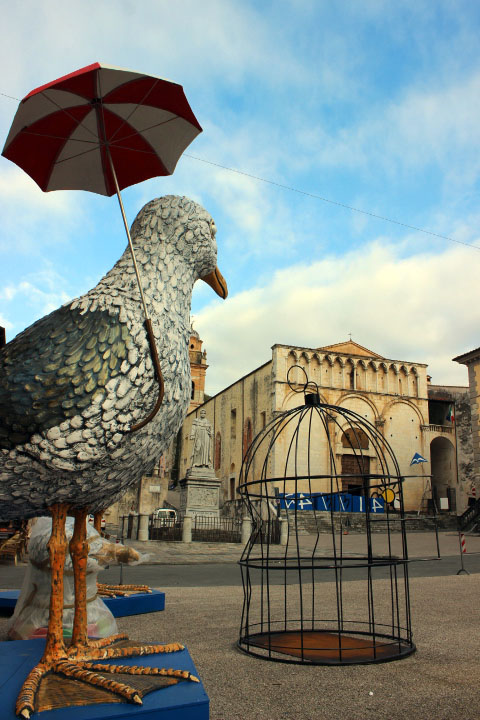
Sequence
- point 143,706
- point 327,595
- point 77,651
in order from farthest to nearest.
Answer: point 327,595, point 77,651, point 143,706

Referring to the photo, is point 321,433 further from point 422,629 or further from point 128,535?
point 422,629

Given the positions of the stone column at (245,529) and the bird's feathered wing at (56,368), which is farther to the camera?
the stone column at (245,529)

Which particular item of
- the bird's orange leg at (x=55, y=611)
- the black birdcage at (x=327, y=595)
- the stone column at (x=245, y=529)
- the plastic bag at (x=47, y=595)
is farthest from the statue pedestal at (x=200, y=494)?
the bird's orange leg at (x=55, y=611)

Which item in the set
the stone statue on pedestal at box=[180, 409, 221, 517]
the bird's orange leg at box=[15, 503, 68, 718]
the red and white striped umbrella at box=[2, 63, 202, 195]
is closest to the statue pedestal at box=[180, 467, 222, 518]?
the stone statue on pedestal at box=[180, 409, 221, 517]

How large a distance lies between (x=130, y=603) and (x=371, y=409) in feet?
108

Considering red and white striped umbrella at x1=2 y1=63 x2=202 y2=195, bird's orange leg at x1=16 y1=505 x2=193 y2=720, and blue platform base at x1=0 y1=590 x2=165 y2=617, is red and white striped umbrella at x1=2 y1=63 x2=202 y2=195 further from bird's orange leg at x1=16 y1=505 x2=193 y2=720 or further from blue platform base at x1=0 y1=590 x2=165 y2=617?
blue platform base at x1=0 y1=590 x2=165 y2=617

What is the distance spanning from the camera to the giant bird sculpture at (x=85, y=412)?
230 centimetres

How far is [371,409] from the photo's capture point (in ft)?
120

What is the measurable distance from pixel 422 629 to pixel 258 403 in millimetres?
31839

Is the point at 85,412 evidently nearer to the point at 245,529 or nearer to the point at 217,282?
the point at 217,282

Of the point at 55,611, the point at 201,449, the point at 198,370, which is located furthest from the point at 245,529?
the point at 198,370

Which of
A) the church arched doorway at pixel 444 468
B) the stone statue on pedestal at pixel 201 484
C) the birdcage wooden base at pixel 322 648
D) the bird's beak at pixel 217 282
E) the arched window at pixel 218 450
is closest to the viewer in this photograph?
the bird's beak at pixel 217 282

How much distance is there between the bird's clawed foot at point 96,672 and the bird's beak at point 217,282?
204 centimetres

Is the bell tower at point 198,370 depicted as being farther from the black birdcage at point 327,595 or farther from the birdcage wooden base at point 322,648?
the birdcage wooden base at point 322,648
